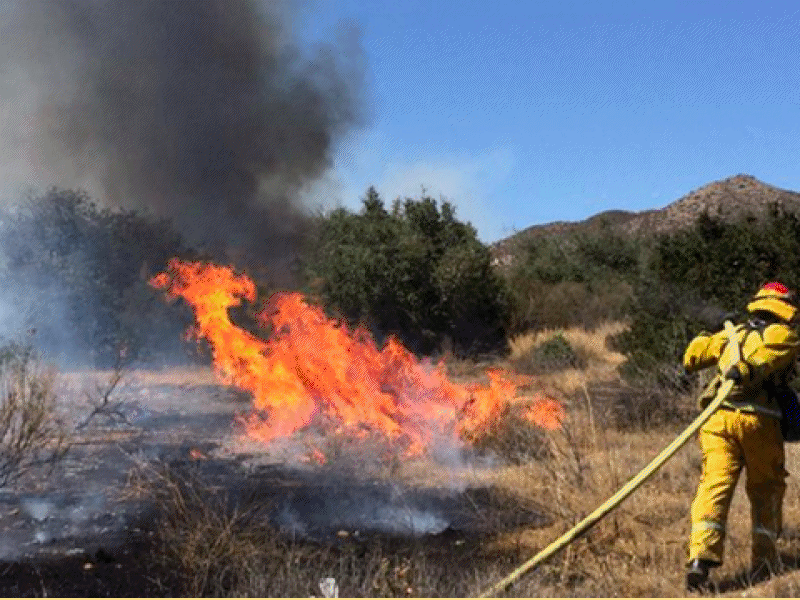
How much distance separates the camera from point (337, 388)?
11195 millimetres

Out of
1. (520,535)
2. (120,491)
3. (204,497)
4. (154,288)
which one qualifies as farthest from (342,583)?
(154,288)

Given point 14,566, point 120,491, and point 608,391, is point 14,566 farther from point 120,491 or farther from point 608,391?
point 608,391

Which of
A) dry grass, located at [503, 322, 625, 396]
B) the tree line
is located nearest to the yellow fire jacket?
dry grass, located at [503, 322, 625, 396]

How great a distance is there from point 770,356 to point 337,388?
611 cm

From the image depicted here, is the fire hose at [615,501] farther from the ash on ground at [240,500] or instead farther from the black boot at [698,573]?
the ash on ground at [240,500]

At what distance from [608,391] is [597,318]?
499 inches

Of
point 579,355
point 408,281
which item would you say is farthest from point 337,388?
point 408,281

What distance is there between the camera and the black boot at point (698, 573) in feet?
18.9

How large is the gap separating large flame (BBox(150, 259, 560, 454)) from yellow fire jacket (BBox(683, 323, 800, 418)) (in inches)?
188

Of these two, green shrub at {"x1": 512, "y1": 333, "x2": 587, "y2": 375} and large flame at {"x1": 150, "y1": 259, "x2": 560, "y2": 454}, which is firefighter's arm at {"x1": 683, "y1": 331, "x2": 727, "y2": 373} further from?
green shrub at {"x1": 512, "y1": 333, "x2": 587, "y2": 375}

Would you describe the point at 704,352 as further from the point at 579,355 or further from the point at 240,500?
the point at 579,355

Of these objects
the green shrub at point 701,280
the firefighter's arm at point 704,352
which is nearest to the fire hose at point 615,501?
the firefighter's arm at point 704,352

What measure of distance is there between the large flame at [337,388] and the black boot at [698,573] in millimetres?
4968

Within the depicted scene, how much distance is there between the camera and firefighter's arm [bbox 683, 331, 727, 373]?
20.7 ft
